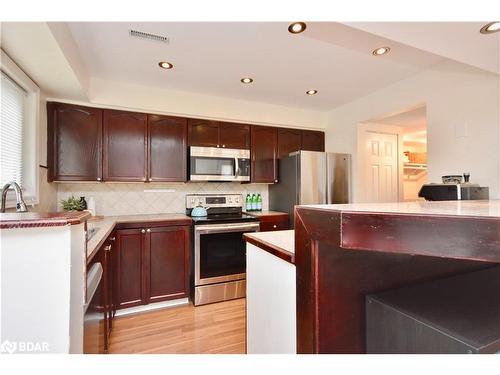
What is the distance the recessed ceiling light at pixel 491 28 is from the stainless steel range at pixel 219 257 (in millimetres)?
2332

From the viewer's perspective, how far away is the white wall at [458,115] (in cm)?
188

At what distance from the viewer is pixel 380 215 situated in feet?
2.04

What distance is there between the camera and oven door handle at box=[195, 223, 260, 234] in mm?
2543

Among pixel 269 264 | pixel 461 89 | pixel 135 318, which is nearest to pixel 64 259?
pixel 269 264

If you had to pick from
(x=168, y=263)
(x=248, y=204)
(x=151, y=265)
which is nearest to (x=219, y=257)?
(x=168, y=263)

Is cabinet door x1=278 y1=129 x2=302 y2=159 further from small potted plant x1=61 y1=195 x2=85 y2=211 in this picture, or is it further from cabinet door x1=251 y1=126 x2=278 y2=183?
small potted plant x1=61 y1=195 x2=85 y2=211

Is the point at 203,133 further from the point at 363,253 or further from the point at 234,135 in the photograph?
the point at 363,253

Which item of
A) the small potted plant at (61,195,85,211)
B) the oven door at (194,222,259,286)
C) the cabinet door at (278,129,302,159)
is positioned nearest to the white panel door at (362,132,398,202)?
the cabinet door at (278,129,302,159)

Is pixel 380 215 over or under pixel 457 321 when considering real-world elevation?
over

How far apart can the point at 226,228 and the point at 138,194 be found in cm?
120

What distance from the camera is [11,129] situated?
1827 millimetres

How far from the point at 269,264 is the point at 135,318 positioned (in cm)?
187

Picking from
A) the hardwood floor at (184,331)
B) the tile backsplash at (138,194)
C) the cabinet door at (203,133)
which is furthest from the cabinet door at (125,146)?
the hardwood floor at (184,331)
